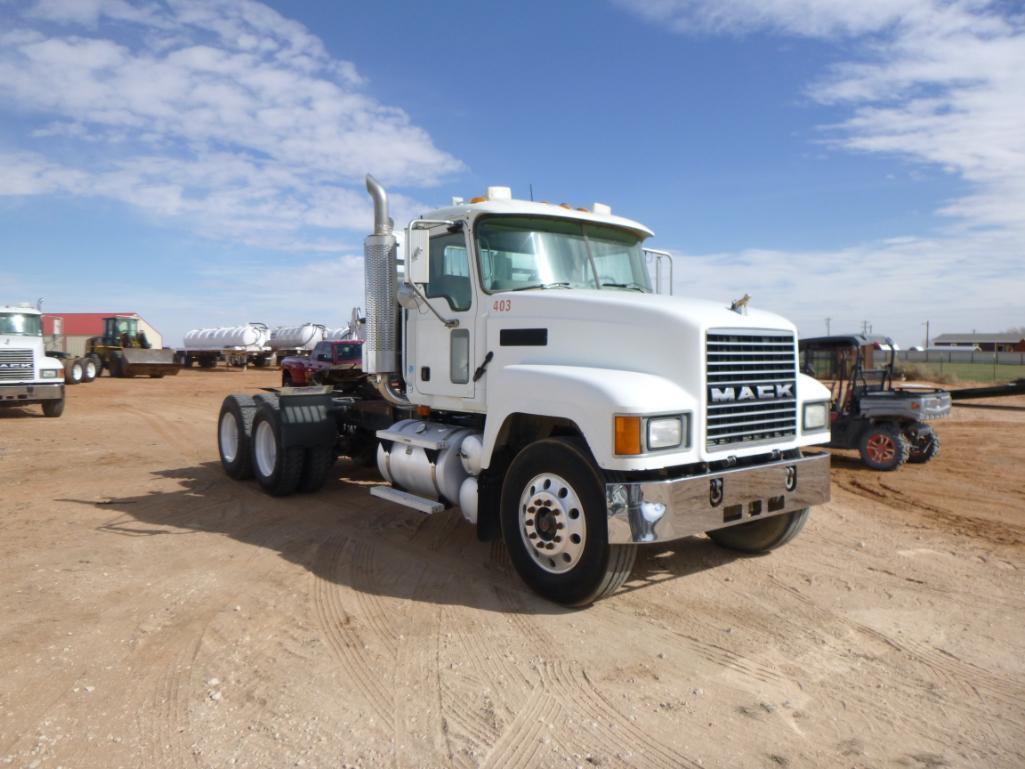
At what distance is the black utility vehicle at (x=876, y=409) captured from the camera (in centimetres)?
1054

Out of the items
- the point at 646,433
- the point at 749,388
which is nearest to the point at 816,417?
the point at 749,388

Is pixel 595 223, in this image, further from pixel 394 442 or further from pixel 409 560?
pixel 409 560

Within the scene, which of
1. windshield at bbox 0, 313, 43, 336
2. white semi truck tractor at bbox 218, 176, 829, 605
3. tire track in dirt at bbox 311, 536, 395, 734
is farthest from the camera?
windshield at bbox 0, 313, 43, 336

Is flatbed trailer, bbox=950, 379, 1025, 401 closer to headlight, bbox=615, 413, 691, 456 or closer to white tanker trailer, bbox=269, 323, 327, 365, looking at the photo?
headlight, bbox=615, 413, 691, 456

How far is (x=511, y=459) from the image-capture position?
19.0 feet

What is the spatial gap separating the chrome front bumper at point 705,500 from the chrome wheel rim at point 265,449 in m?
5.11

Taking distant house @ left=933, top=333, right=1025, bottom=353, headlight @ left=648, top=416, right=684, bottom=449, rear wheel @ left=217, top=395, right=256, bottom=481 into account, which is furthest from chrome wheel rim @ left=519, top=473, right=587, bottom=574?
distant house @ left=933, top=333, right=1025, bottom=353

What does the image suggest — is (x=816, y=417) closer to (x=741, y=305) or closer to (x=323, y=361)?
(x=741, y=305)

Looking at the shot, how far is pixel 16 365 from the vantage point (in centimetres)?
1720

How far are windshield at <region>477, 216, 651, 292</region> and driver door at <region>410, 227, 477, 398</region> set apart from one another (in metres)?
0.22

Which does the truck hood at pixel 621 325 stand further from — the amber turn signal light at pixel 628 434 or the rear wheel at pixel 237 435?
the rear wheel at pixel 237 435

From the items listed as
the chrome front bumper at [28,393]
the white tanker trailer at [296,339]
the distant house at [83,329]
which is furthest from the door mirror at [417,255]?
the distant house at [83,329]

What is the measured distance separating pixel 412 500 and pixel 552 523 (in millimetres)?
1699

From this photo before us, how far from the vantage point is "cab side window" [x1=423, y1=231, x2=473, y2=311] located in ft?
20.0
